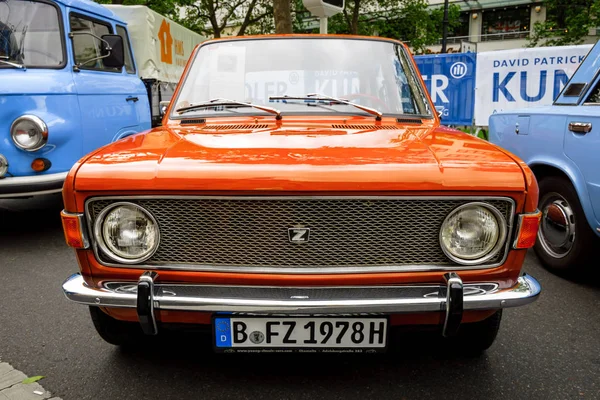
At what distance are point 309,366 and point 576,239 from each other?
2.21 meters

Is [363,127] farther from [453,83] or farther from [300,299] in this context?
[453,83]

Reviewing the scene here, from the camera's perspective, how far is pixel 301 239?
1974mm

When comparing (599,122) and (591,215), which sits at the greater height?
(599,122)

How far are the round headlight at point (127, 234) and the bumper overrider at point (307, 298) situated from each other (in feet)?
0.34

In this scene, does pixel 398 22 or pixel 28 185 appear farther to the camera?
pixel 398 22

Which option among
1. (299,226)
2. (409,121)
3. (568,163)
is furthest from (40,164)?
(568,163)

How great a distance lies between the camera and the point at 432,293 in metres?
1.93

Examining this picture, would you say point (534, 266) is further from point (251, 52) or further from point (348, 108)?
point (251, 52)

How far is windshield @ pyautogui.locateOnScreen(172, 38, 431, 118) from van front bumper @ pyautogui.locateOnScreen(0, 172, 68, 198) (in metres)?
1.94

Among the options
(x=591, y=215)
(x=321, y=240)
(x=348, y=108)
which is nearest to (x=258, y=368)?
(x=321, y=240)

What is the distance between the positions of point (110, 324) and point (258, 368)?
2.46 feet

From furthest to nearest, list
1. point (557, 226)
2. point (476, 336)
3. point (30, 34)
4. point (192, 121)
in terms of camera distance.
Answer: point (30, 34) → point (557, 226) → point (192, 121) → point (476, 336)

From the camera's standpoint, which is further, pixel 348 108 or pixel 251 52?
pixel 251 52

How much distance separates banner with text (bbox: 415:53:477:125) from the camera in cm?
898
